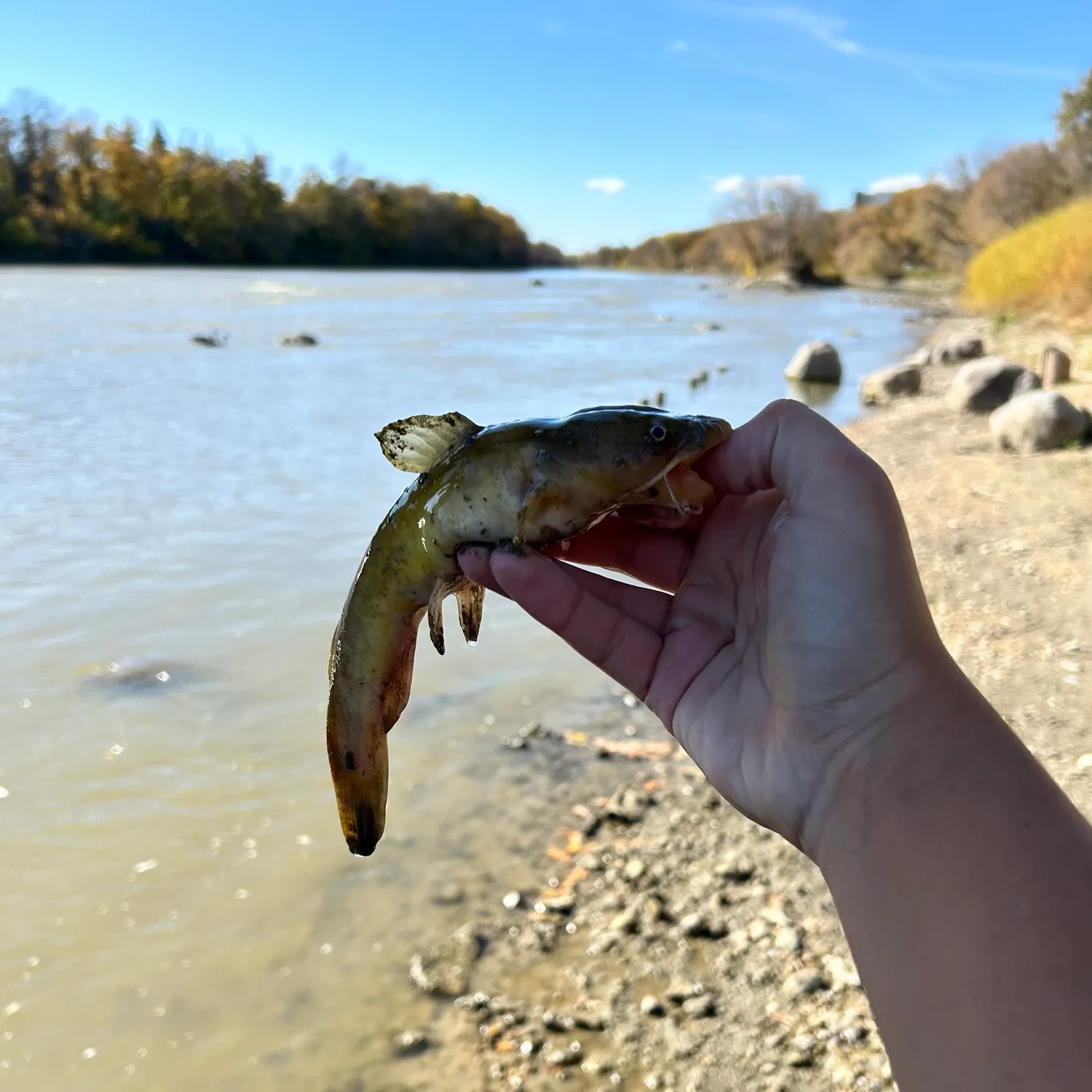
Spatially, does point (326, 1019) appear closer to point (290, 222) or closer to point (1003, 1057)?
point (1003, 1057)

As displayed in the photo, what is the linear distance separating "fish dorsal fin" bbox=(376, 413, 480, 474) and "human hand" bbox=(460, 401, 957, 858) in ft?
1.18

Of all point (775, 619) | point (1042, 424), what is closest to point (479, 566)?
point (775, 619)

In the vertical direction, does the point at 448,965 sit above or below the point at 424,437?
below

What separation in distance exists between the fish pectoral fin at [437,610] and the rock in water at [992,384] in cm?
1338

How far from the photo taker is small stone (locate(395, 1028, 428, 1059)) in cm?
314

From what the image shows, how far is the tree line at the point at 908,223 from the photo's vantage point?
43.5m

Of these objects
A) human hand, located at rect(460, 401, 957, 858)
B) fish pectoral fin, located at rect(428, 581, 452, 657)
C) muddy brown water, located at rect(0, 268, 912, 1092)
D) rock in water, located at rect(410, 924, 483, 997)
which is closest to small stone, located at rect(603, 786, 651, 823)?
muddy brown water, located at rect(0, 268, 912, 1092)

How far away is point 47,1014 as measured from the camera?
338 cm

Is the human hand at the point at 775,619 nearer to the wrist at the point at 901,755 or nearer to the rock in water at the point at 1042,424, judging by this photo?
the wrist at the point at 901,755

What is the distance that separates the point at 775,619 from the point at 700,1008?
5.95 feet

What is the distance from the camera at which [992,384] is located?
1380 centimetres

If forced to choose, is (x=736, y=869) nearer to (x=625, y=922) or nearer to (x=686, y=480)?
(x=625, y=922)

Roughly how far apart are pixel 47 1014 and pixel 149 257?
244ft

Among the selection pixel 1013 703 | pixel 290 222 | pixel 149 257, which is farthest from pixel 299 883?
pixel 290 222
